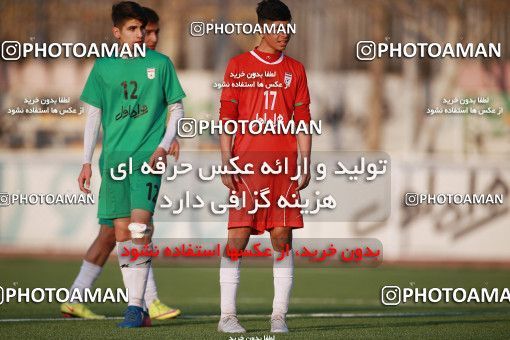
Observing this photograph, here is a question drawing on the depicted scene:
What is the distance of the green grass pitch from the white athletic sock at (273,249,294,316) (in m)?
0.18

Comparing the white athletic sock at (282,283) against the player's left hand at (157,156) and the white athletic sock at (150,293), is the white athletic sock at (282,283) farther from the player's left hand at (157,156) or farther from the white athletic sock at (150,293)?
the white athletic sock at (150,293)

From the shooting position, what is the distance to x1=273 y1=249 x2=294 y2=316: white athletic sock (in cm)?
970

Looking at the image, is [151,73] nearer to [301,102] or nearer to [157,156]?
[157,156]

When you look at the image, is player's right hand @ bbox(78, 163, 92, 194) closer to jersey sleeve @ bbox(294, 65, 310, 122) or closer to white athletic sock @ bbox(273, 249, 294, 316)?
white athletic sock @ bbox(273, 249, 294, 316)

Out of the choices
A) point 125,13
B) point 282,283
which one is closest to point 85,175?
point 125,13

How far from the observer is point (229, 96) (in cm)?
953

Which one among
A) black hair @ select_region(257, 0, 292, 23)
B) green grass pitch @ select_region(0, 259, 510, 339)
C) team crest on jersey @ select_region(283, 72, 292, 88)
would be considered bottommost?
green grass pitch @ select_region(0, 259, 510, 339)

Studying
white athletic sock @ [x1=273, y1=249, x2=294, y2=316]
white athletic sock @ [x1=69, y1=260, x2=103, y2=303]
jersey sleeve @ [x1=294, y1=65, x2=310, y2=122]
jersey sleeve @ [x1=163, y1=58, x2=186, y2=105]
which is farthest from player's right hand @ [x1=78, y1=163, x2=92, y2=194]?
jersey sleeve @ [x1=294, y1=65, x2=310, y2=122]

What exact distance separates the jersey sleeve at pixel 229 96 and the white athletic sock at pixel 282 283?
102cm

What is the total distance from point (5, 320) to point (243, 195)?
2314 millimetres

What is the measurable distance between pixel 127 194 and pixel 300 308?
3.11m

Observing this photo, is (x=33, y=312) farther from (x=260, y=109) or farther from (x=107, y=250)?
(x=260, y=109)

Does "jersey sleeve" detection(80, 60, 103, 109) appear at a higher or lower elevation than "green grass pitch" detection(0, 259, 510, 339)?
higher

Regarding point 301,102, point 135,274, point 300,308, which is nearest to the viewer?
point 301,102
